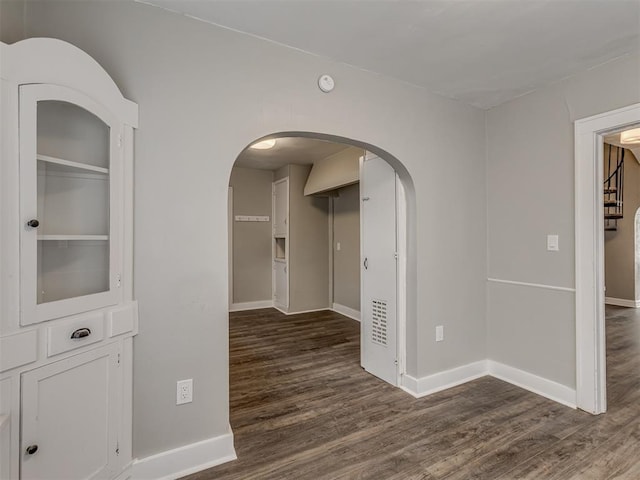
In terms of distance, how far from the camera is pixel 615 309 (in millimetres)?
5938

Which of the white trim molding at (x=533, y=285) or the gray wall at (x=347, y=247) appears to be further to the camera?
the gray wall at (x=347, y=247)

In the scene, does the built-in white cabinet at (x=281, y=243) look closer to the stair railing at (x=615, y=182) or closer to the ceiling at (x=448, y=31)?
the ceiling at (x=448, y=31)

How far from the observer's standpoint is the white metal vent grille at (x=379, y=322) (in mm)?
3062

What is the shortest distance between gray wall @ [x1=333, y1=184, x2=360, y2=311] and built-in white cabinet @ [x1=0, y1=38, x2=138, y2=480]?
404 centimetres

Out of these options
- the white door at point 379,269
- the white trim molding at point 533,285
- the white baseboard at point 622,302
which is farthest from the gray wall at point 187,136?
the white baseboard at point 622,302

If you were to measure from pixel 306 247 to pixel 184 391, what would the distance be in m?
4.12

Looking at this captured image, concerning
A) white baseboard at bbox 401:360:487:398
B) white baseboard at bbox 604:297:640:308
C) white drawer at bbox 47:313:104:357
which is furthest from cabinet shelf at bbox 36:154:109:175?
white baseboard at bbox 604:297:640:308

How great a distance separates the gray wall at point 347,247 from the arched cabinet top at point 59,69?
13.5ft

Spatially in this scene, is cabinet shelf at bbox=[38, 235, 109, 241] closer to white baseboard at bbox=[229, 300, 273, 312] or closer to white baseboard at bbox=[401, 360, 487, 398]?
white baseboard at bbox=[401, 360, 487, 398]

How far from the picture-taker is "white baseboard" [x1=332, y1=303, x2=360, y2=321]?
5.43 m

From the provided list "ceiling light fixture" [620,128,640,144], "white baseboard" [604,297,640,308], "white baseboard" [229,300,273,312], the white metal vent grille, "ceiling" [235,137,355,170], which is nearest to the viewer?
the white metal vent grille

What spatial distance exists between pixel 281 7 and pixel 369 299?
247 cm

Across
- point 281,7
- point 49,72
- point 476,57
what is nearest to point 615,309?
point 476,57

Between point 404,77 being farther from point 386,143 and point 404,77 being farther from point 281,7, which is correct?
point 281,7
